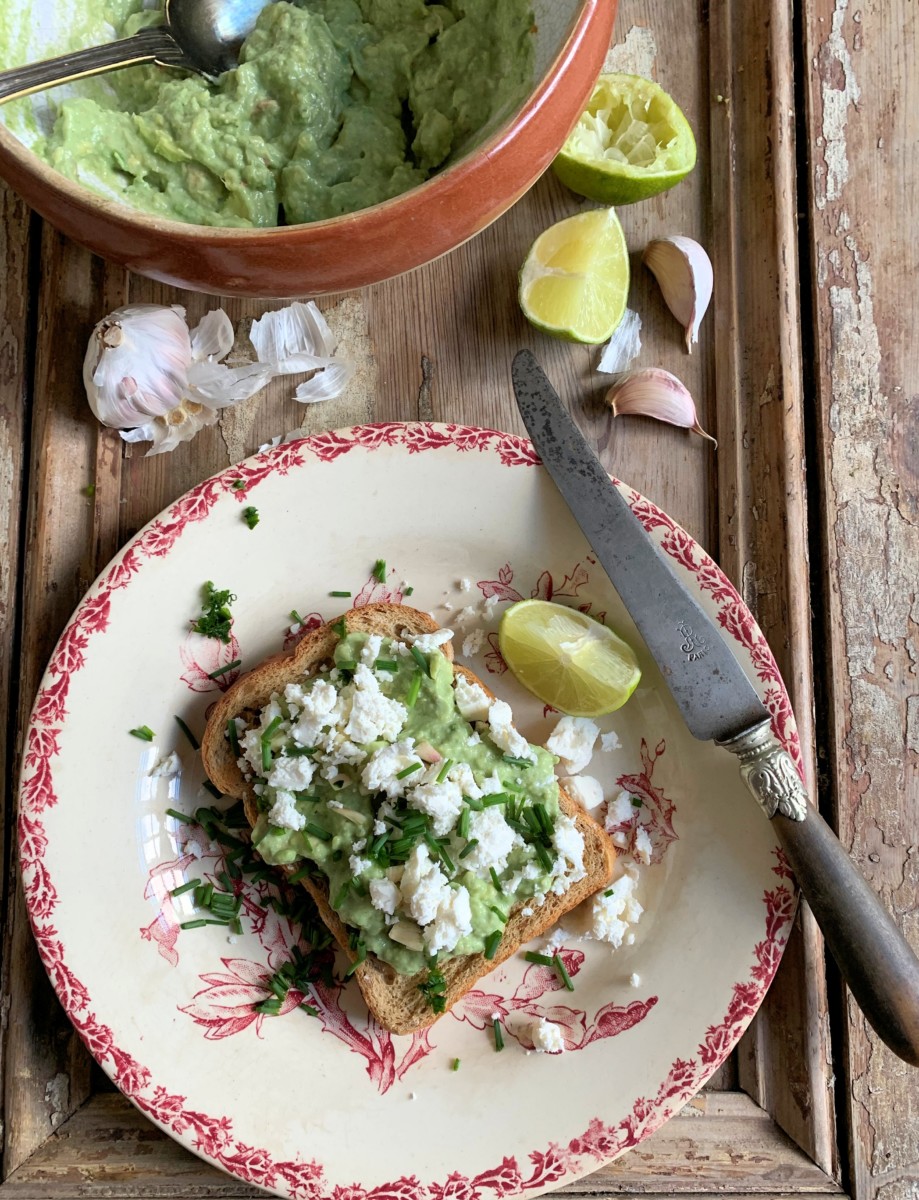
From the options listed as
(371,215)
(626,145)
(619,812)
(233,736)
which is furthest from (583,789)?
(626,145)

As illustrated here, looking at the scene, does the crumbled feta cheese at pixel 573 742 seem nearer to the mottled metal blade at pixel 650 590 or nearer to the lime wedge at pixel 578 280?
the mottled metal blade at pixel 650 590

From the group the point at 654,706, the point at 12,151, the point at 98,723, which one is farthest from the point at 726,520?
the point at 12,151

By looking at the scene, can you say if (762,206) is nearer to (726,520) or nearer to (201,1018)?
(726,520)

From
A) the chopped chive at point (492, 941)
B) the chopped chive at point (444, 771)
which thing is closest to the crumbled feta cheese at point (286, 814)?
the chopped chive at point (444, 771)

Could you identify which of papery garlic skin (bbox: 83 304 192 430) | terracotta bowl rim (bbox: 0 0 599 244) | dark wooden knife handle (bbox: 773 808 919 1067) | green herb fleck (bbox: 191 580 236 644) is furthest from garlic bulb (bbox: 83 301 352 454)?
dark wooden knife handle (bbox: 773 808 919 1067)

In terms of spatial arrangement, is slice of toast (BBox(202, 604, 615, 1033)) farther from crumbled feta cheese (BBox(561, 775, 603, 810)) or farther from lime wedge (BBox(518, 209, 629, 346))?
lime wedge (BBox(518, 209, 629, 346))

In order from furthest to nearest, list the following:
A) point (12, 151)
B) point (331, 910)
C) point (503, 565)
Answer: point (503, 565), point (331, 910), point (12, 151)
